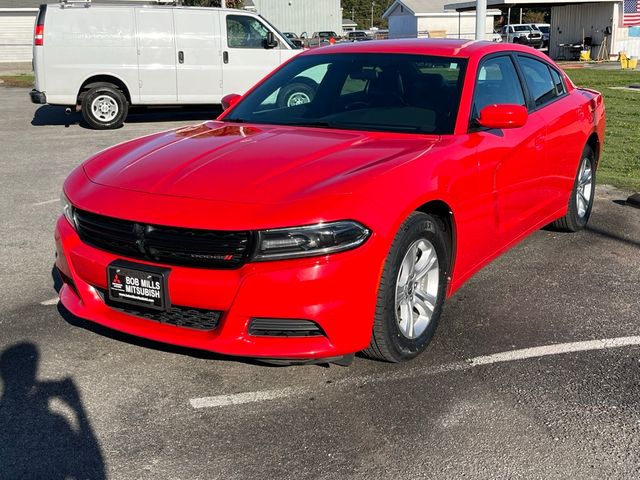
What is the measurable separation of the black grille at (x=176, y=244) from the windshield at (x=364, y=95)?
5.16 ft

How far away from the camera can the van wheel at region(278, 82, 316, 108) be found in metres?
5.13

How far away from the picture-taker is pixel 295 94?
533 centimetres

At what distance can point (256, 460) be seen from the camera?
3.10 metres

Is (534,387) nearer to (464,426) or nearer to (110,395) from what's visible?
(464,426)

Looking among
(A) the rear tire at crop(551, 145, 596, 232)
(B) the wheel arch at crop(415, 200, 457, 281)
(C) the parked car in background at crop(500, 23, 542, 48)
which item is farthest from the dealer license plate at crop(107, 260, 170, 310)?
(C) the parked car in background at crop(500, 23, 542, 48)

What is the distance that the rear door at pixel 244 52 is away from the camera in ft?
46.1

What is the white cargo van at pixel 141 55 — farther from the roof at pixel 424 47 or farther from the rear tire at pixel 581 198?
the rear tire at pixel 581 198

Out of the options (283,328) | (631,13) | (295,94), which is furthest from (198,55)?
(631,13)

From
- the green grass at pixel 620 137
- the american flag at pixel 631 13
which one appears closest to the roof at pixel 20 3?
the american flag at pixel 631 13

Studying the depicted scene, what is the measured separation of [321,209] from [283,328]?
0.57 metres

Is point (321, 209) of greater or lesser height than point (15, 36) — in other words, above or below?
below

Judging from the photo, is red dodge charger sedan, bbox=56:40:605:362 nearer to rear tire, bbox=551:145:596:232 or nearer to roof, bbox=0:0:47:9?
rear tire, bbox=551:145:596:232

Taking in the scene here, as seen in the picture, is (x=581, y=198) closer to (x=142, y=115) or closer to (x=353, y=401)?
(x=353, y=401)

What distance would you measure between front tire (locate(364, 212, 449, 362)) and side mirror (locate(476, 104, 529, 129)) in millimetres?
770
